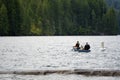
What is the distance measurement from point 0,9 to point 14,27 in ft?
31.2

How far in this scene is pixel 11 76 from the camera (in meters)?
42.7

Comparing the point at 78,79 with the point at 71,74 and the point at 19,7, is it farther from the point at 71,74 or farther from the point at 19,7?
the point at 19,7

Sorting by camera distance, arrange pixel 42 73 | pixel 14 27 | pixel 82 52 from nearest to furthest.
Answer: pixel 42 73 < pixel 82 52 < pixel 14 27

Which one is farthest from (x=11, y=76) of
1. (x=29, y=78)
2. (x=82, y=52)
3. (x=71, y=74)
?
→ (x=82, y=52)

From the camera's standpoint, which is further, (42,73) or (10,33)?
(10,33)

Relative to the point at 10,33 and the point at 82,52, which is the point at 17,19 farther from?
the point at 82,52

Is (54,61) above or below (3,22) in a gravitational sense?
below

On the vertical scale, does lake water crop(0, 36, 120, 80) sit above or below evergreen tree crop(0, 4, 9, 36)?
below

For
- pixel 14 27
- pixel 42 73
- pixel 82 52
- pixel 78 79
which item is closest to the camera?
pixel 78 79

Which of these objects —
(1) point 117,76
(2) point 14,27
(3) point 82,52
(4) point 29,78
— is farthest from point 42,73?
(2) point 14,27

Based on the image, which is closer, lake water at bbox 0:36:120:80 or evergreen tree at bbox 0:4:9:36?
lake water at bbox 0:36:120:80

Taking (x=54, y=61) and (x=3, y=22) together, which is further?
(x=3, y=22)

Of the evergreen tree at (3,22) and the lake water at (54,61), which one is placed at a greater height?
the evergreen tree at (3,22)

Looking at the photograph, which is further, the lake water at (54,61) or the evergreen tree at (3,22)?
the evergreen tree at (3,22)
